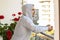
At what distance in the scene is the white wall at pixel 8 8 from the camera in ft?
7.79

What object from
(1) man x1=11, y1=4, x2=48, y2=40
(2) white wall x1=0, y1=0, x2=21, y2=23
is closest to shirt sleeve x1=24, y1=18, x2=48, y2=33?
(1) man x1=11, y1=4, x2=48, y2=40

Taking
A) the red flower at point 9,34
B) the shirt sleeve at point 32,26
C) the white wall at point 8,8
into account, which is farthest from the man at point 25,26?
the white wall at point 8,8

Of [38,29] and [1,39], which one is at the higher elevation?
[38,29]

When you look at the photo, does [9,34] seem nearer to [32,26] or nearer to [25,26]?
[25,26]

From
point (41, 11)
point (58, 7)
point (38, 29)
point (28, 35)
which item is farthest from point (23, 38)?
point (58, 7)

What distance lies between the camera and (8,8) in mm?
2412

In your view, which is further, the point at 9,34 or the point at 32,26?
the point at 9,34

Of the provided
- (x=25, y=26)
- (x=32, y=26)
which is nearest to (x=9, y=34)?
(x=25, y=26)

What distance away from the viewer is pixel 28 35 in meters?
1.75

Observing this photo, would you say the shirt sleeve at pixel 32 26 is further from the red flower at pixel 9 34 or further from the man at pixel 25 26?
the red flower at pixel 9 34

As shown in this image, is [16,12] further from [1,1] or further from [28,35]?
[28,35]

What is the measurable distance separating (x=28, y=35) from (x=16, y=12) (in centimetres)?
73

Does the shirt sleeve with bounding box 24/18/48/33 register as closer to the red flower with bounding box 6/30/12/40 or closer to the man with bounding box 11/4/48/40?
the man with bounding box 11/4/48/40

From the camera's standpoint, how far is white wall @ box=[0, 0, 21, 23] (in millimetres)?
2373
